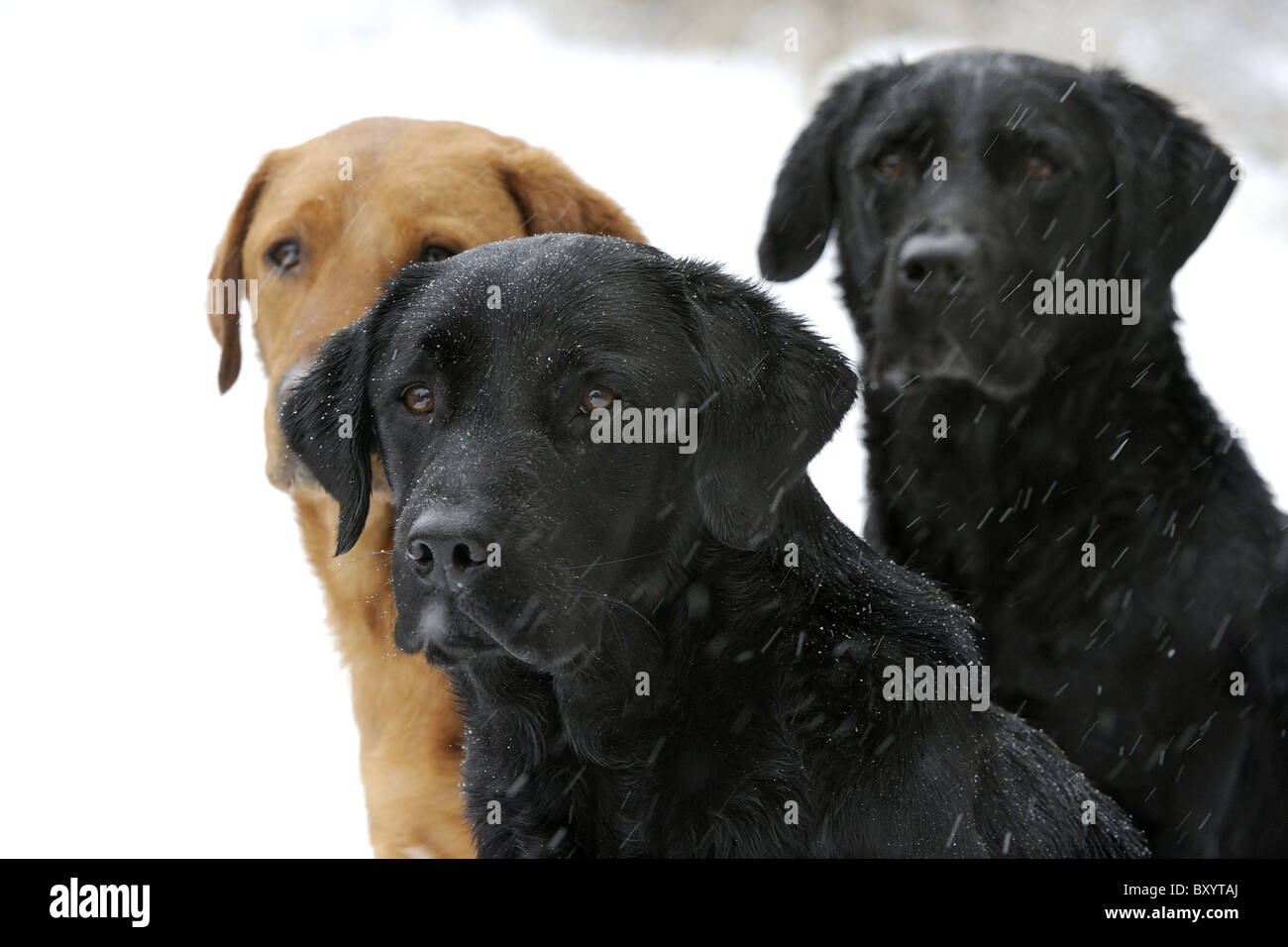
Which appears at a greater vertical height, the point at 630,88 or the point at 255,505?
the point at 630,88

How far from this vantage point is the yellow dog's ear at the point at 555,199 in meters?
3.82

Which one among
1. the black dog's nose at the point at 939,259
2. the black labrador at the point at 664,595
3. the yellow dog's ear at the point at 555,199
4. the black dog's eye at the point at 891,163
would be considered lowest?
the black labrador at the point at 664,595

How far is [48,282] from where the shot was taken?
6.44 meters

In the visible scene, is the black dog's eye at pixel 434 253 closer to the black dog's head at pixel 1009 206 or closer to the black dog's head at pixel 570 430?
the black dog's head at pixel 570 430

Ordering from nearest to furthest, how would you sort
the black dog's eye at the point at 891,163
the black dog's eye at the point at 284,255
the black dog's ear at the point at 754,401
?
the black dog's ear at the point at 754,401 → the black dog's eye at the point at 284,255 → the black dog's eye at the point at 891,163

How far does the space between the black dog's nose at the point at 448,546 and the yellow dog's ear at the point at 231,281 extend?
6.10 feet

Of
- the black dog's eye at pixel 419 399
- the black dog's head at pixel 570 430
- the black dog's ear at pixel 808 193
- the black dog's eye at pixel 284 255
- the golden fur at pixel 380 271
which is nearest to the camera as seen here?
the black dog's head at pixel 570 430

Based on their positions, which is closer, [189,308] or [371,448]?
[371,448]

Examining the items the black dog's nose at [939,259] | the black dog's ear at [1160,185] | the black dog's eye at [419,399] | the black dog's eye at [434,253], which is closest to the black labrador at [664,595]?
the black dog's eye at [419,399]
